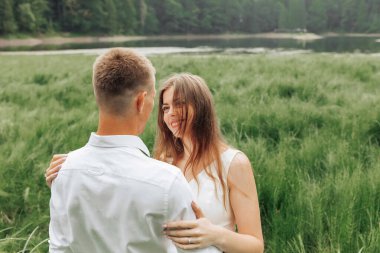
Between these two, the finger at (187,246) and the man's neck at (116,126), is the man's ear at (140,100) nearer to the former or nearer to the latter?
the man's neck at (116,126)

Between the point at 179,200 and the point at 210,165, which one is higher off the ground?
the point at 179,200

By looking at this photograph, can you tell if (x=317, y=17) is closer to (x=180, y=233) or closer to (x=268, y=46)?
(x=268, y=46)

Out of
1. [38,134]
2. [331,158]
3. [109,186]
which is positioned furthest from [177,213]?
[38,134]

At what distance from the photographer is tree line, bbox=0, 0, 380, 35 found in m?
53.0

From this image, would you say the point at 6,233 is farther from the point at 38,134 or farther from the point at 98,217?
the point at 98,217

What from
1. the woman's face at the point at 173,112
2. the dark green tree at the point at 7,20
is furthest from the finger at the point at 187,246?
the dark green tree at the point at 7,20

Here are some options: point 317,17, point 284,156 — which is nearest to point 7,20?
point 284,156

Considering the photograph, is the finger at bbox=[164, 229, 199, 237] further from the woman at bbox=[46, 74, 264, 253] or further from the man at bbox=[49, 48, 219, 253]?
the woman at bbox=[46, 74, 264, 253]

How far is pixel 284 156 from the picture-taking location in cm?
304

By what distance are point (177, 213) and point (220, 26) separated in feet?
248

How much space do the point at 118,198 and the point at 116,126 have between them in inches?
7.2

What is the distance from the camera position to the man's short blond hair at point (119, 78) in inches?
43.9

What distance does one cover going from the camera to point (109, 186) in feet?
3.45

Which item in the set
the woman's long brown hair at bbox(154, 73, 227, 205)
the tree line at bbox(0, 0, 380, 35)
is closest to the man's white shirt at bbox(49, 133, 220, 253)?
the woman's long brown hair at bbox(154, 73, 227, 205)
